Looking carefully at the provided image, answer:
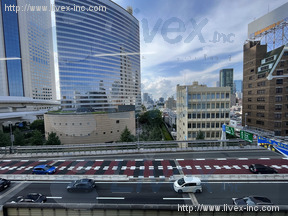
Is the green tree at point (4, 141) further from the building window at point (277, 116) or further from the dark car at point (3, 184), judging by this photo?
the building window at point (277, 116)

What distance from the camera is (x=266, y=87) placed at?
86.5ft

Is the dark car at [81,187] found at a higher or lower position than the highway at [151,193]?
higher

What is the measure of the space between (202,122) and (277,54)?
21198mm

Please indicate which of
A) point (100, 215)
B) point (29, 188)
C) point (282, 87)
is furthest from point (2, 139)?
point (282, 87)

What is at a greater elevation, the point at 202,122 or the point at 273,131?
the point at 202,122

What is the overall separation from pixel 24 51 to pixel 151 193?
7581 cm

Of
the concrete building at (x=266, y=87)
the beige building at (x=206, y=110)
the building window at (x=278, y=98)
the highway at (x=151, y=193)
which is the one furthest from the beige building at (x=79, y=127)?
the building window at (x=278, y=98)

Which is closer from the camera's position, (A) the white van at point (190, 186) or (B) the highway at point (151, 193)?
(B) the highway at point (151, 193)

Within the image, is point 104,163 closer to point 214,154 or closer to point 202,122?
point 214,154

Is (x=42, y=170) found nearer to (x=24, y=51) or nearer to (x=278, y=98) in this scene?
(x=278, y=98)

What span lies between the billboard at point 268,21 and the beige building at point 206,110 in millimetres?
16269

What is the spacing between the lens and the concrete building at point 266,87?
24.7 metres

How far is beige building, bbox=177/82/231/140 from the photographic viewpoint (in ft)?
68.8

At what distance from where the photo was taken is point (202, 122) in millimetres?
21125
